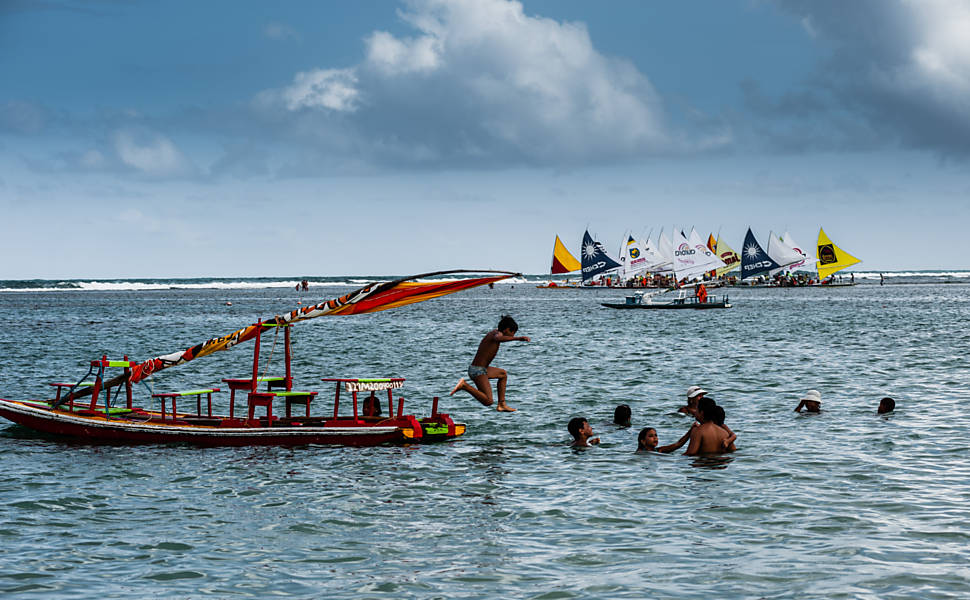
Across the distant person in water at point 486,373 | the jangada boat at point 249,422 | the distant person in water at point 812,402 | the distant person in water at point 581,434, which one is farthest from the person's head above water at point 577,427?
the distant person in water at point 812,402

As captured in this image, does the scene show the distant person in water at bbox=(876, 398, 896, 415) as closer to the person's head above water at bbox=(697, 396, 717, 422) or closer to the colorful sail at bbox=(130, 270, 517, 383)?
the person's head above water at bbox=(697, 396, 717, 422)

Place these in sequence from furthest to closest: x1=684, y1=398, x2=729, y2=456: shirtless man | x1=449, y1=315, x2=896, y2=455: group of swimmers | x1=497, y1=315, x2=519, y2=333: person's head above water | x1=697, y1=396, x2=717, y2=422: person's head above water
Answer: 1. x1=684, y1=398, x2=729, y2=456: shirtless man
2. x1=449, y1=315, x2=896, y2=455: group of swimmers
3. x1=697, y1=396, x2=717, y2=422: person's head above water
4. x1=497, y1=315, x2=519, y2=333: person's head above water

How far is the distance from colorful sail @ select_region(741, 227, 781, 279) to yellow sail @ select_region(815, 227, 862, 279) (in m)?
11.9

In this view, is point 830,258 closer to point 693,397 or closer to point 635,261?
point 635,261

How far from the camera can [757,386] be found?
3400 cm

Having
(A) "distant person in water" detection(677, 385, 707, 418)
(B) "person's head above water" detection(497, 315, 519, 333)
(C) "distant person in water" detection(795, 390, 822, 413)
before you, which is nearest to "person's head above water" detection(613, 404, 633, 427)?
(A) "distant person in water" detection(677, 385, 707, 418)

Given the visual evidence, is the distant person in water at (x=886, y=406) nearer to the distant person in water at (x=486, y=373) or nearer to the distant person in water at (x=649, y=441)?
the distant person in water at (x=649, y=441)

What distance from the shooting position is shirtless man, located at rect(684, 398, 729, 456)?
19.6 meters

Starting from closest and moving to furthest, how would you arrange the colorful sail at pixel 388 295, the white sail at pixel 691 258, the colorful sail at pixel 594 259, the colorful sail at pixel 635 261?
the colorful sail at pixel 388 295 < the white sail at pixel 691 258 < the colorful sail at pixel 635 261 < the colorful sail at pixel 594 259

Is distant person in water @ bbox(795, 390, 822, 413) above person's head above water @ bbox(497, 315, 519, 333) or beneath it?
beneath

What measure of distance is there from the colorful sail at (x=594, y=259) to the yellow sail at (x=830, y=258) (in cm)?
3881

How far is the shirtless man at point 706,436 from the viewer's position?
1962cm

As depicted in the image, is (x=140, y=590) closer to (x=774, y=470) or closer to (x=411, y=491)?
(x=411, y=491)

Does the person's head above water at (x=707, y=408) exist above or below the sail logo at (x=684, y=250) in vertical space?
below
